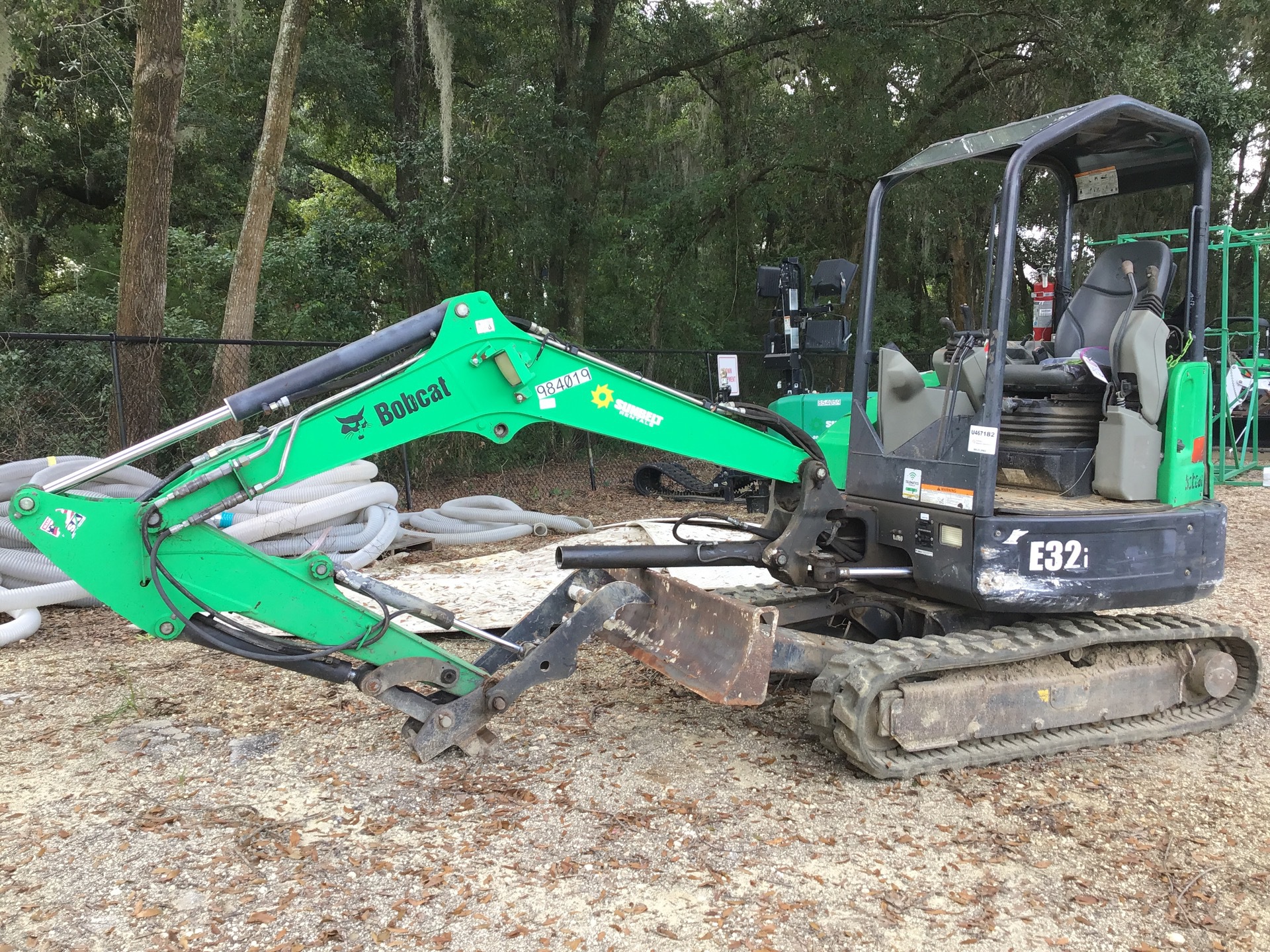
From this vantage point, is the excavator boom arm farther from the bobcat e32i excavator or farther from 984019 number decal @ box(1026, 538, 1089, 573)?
984019 number decal @ box(1026, 538, 1089, 573)

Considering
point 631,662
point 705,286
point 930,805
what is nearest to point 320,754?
point 631,662

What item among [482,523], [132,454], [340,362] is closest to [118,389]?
[482,523]

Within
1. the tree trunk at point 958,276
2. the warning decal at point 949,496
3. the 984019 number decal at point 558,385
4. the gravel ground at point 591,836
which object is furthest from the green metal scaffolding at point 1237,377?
the 984019 number decal at point 558,385

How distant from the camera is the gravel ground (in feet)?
9.94

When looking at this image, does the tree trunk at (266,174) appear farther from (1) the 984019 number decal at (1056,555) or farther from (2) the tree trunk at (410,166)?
(1) the 984019 number decal at (1056,555)

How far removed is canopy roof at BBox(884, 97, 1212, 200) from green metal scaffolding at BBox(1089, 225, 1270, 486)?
4.48 metres

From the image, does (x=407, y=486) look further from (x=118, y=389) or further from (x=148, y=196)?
(x=148, y=196)

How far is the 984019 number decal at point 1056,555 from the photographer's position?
4.11 meters

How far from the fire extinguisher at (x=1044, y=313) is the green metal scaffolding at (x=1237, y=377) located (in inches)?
170

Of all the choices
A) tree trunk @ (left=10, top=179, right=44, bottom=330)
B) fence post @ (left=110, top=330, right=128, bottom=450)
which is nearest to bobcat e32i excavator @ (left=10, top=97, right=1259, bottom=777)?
fence post @ (left=110, top=330, right=128, bottom=450)

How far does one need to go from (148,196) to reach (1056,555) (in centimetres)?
830

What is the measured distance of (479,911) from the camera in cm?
310

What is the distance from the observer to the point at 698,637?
14.0 feet

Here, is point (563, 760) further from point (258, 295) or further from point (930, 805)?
point (258, 295)
